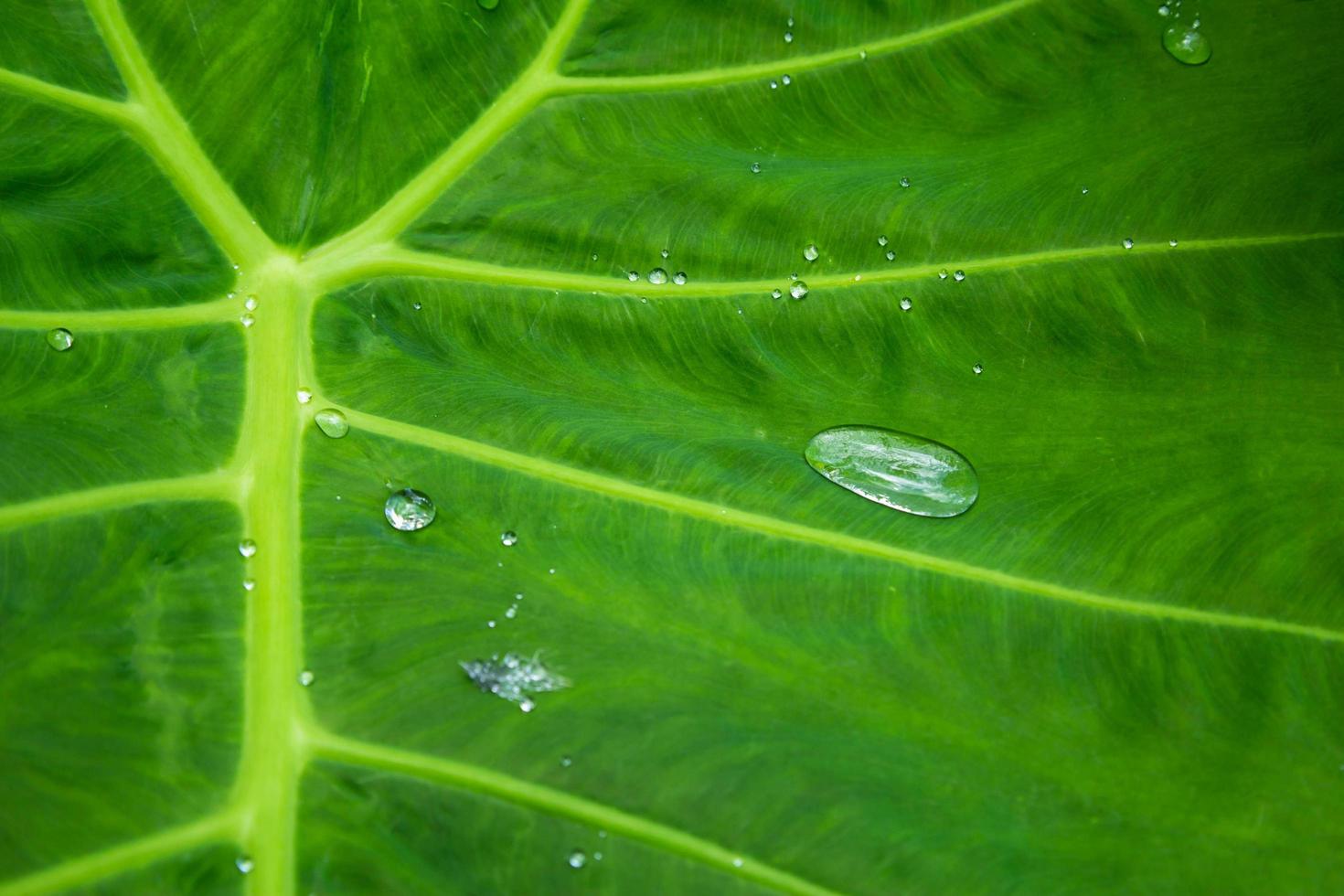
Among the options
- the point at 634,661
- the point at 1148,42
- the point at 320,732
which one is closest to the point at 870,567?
the point at 634,661

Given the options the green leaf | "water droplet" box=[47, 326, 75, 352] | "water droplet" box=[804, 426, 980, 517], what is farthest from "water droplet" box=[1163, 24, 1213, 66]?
"water droplet" box=[47, 326, 75, 352]

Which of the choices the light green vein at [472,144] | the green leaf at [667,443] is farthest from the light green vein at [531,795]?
the light green vein at [472,144]

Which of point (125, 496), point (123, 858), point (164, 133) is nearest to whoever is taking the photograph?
point (123, 858)

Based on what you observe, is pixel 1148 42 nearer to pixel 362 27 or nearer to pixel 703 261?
pixel 703 261

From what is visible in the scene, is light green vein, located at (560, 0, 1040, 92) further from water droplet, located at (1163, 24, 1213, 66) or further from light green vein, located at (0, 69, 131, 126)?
light green vein, located at (0, 69, 131, 126)

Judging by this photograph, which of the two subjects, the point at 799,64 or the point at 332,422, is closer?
the point at 332,422

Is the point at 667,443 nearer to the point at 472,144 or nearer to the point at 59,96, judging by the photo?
the point at 472,144

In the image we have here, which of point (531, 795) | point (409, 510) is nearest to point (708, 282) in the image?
point (409, 510)
